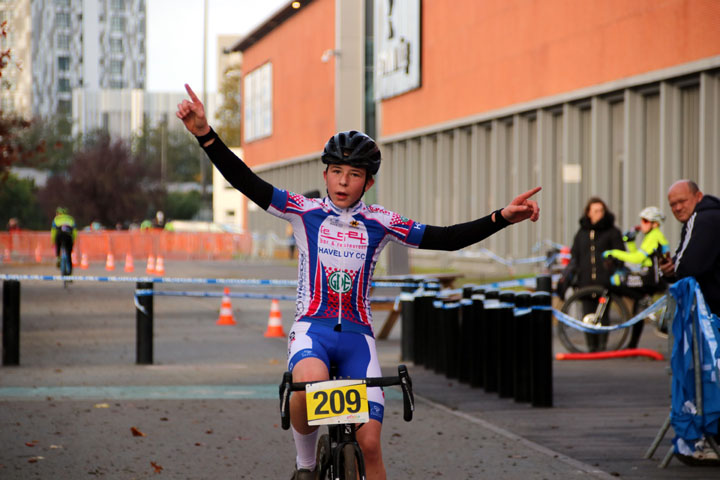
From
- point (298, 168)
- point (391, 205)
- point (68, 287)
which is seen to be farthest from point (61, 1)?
point (68, 287)

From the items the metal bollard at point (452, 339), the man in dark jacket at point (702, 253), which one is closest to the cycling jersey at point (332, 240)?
the man in dark jacket at point (702, 253)

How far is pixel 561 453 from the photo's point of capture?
29.7 ft

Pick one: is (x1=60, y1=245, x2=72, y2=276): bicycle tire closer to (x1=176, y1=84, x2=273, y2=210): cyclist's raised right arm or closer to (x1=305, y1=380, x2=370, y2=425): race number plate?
(x1=176, y1=84, x2=273, y2=210): cyclist's raised right arm

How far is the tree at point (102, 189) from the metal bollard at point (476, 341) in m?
76.2

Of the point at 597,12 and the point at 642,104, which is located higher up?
the point at 597,12

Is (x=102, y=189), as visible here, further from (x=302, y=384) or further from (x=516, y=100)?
(x=302, y=384)

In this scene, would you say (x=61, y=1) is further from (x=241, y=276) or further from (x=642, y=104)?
(x=642, y=104)

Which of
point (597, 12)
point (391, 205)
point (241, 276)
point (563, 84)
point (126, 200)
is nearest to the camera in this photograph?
point (597, 12)

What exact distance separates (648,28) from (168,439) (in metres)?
20.1

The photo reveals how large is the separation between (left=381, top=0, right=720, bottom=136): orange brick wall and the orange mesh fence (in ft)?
42.8

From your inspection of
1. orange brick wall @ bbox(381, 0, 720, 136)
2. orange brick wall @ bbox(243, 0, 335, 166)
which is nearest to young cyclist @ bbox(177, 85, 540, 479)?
orange brick wall @ bbox(381, 0, 720, 136)

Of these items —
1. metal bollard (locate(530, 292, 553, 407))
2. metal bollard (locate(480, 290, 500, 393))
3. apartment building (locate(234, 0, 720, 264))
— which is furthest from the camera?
apartment building (locate(234, 0, 720, 264))

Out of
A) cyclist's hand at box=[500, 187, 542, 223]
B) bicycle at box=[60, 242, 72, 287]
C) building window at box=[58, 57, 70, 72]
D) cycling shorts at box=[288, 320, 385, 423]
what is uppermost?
building window at box=[58, 57, 70, 72]

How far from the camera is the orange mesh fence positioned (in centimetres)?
5526
